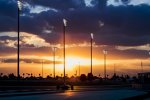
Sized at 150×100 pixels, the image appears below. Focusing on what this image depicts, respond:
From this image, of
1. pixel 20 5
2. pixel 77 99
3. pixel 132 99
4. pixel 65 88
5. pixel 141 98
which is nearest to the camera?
pixel 77 99

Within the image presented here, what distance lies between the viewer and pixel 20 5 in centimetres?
7394

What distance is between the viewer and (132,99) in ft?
161

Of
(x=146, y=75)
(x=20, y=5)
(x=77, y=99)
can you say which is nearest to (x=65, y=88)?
(x=20, y=5)

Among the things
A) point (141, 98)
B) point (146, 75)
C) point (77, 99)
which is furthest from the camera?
point (146, 75)

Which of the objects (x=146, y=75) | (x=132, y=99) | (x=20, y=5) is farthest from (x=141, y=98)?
(x=146, y=75)

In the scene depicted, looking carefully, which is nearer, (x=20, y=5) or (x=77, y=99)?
(x=77, y=99)

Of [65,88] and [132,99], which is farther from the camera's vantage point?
[65,88]

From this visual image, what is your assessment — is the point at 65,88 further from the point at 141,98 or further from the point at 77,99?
the point at 77,99

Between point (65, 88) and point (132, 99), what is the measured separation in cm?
3547

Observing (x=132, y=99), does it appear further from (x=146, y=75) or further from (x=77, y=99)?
(x=146, y=75)

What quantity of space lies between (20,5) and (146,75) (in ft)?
308

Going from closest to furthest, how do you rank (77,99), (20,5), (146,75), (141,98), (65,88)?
(77,99) → (141,98) → (20,5) → (65,88) → (146,75)

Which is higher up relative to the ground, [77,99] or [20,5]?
[20,5]

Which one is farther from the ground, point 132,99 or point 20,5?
point 20,5
